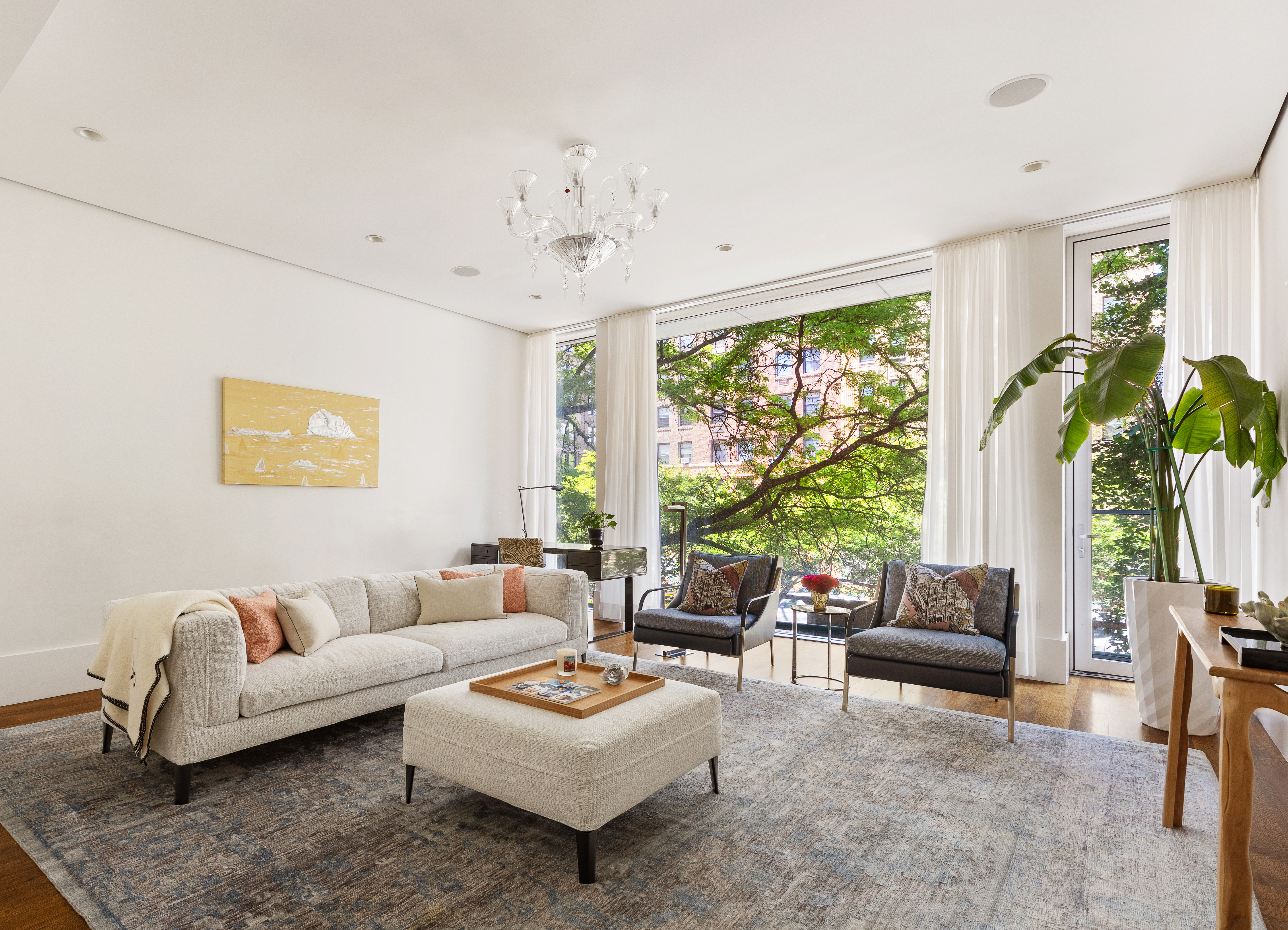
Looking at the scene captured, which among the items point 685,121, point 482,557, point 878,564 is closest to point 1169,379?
point 878,564

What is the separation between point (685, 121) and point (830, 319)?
3.36 metres

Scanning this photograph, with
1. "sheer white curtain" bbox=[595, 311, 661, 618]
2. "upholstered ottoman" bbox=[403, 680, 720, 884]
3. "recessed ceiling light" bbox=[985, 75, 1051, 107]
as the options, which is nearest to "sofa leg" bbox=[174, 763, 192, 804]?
"upholstered ottoman" bbox=[403, 680, 720, 884]

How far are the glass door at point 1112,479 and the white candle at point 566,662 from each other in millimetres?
3581

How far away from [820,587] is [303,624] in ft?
9.82

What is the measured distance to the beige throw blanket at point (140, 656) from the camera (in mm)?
2650

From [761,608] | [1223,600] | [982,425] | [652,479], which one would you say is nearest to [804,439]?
[652,479]

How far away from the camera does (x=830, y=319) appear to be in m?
6.30

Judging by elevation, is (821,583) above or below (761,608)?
above

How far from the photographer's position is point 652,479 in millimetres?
6391

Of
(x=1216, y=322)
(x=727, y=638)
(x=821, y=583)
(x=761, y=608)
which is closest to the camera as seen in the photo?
(x=1216, y=322)

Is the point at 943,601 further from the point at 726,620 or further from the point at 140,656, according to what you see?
the point at 140,656

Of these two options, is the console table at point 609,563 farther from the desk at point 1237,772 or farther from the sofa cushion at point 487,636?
the desk at point 1237,772

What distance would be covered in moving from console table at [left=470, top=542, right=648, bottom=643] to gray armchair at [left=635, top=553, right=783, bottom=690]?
75cm

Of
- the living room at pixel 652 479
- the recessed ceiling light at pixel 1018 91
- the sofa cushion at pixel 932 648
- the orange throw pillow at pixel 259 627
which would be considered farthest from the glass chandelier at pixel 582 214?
the sofa cushion at pixel 932 648
